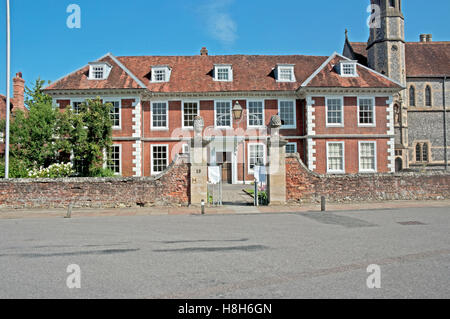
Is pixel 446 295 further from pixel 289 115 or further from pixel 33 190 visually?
pixel 289 115

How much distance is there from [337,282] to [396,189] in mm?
13805

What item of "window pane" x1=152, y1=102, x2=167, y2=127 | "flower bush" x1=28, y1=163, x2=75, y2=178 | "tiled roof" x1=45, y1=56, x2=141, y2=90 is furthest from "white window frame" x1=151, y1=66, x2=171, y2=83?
"flower bush" x1=28, y1=163, x2=75, y2=178

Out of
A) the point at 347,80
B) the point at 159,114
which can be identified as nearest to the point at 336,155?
the point at 347,80

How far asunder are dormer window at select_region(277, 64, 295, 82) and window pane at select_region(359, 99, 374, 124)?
5.56 meters

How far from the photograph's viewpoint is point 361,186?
17.0 metres

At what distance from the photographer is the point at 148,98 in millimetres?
27625

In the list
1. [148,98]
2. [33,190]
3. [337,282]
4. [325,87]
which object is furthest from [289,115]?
[337,282]

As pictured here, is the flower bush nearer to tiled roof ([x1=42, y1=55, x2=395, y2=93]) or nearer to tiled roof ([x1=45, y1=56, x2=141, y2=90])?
tiled roof ([x1=45, y1=56, x2=141, y2=90])

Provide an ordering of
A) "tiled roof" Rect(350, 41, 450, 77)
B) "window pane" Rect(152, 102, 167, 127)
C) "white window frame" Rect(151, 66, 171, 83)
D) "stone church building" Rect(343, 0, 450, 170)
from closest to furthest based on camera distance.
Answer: "window pane" Rect(152, 102, 167, 127)
"white window frame" Rect(151, 66, 171, 83)
"stone church building" Rect(343, 0, 450, 170)
"tiled roof" Rect(350, 41, 450, 77)

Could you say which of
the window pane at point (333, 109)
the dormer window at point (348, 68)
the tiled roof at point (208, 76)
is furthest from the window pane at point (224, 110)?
the dormer window at point (348, 68)

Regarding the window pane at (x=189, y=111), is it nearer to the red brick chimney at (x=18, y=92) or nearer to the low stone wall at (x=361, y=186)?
the low stone wall at (x=361, y=186)

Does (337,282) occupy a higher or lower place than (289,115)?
lower

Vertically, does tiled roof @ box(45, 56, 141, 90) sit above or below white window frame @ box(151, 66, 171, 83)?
below

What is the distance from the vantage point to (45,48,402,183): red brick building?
26.6 m
